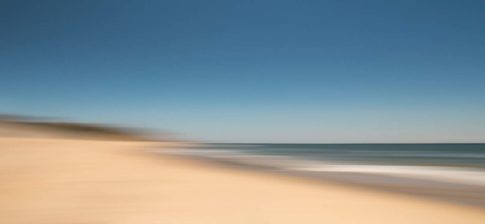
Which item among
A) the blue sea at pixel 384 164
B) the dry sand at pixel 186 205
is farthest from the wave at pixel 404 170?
the dry sand at pixel 186 205

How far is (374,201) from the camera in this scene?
4395 millimetres

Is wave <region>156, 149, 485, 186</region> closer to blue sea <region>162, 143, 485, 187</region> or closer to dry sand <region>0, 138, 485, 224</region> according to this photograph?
blue sea <region>162, 143, 485, 187</region>

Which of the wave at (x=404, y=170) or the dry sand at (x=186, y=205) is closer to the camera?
the dry sand at (x=186, y=205)

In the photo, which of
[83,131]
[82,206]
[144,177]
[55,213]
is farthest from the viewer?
[83,131]

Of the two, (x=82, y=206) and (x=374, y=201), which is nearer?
(x=82, y=206)

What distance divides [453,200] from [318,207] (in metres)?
2.48

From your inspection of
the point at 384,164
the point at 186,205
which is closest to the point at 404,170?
the point at 384,164

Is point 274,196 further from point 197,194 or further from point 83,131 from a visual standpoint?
point 83,131

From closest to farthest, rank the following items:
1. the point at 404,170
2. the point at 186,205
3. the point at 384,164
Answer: the point at 186,205
the point at 404,170
the point at 384,164

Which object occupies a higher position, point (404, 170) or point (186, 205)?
point (186, 205)

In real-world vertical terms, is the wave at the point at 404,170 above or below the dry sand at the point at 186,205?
below

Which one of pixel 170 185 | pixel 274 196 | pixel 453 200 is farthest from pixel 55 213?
pixel 453 200

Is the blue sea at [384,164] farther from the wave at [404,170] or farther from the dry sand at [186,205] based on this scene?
the dry sand at [186,205]

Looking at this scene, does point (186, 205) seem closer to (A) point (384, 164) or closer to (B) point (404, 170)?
(B) point (404, 170)
